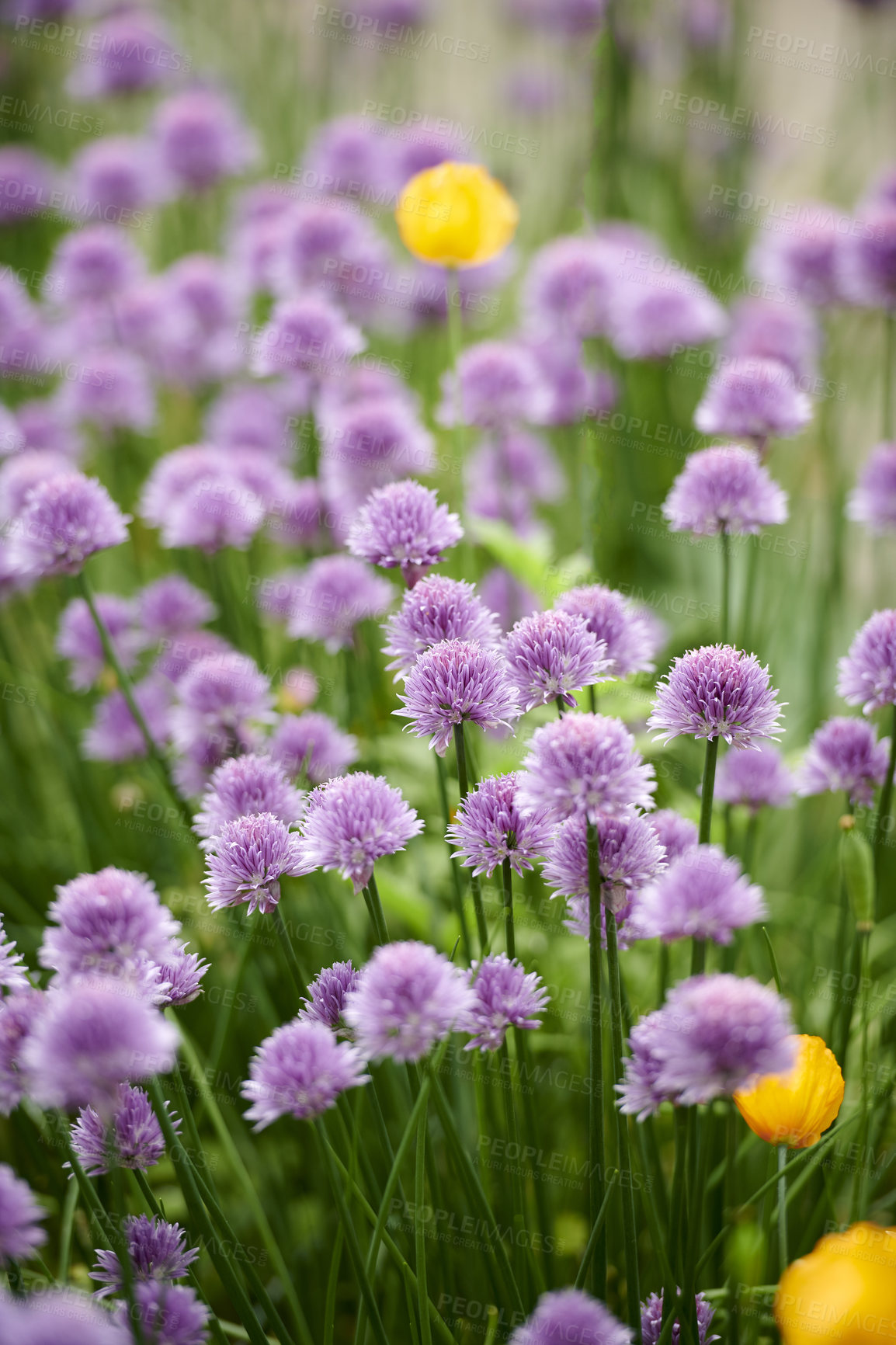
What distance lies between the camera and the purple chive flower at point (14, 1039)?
643 millimetres

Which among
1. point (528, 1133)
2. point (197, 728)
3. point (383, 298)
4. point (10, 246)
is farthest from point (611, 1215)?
point (10, 246)

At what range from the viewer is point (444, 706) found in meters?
0.75

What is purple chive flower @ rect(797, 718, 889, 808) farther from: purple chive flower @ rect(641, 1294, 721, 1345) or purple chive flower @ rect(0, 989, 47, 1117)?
purple chive flower @ rect(0, 989, 47, 1117)

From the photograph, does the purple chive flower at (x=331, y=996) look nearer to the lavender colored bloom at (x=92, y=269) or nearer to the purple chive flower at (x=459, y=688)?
the purple chive flower at (x=459, y=688)

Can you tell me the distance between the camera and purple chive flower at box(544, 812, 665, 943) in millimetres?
692

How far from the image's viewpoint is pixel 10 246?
2527mm

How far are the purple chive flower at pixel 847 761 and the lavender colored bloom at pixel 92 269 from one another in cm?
145

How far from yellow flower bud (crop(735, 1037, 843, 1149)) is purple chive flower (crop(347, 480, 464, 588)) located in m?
0.48

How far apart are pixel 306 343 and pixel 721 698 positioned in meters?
0.85

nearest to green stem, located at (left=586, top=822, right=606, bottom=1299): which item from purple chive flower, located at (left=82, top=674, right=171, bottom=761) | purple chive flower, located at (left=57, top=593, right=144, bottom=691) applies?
purple chive flower, located at (left=82, top=674, right=171, bottom=761)

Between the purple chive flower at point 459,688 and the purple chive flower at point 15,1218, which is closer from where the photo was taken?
the purple chive flower at point 15,1218

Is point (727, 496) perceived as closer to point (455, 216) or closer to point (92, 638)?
point (455, 216)

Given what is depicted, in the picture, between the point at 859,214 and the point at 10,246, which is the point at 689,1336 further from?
the point at 10,246

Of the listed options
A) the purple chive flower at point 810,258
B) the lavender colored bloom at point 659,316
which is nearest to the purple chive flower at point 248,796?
the lavender colored bloom at point 659,316
